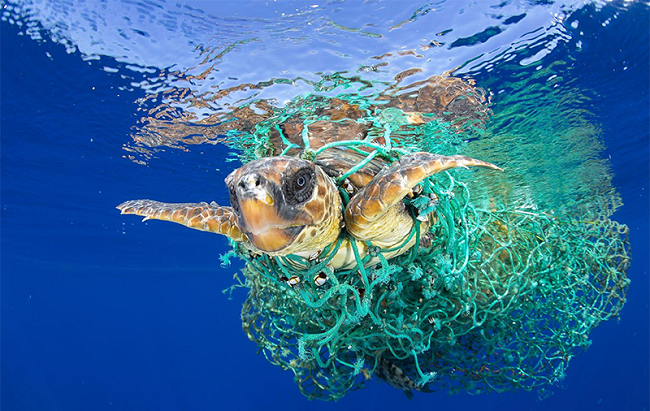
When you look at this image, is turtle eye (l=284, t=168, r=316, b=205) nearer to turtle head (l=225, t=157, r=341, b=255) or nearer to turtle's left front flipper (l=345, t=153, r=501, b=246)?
turtle head (l=225, t=157, r=341, b=255)

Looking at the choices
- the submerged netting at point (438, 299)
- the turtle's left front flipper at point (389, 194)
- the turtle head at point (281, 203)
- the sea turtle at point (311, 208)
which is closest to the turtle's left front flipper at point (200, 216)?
the sea turtle at point (311, 208)

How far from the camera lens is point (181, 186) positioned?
10.4 meters

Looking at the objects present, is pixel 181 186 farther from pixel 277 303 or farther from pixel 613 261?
pixel 613 261

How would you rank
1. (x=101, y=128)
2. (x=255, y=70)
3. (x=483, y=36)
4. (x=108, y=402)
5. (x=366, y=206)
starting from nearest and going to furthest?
(x=366, y=206)
(x=483, y=36)
(x=255, y=70)
(x=101, y=128)
(x=108, y=402)

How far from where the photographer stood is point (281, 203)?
185cm

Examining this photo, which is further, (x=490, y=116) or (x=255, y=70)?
(x=490, y=116)

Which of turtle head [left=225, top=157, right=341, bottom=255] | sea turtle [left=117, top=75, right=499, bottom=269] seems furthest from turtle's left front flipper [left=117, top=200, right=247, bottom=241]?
turtle head [left=225, top=157, right=341, bottom=255]

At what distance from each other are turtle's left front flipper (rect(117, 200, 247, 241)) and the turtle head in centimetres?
70

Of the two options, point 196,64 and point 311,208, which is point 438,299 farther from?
point 196,64

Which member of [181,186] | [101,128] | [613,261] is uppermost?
[101,128]

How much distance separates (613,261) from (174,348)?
9665 centimetres

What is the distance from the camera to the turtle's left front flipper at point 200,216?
8.87 feet

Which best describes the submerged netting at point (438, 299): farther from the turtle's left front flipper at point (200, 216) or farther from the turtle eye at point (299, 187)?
the turtle eye at point (299, 187)

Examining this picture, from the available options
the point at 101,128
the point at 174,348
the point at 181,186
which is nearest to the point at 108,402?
the point at 181,186
